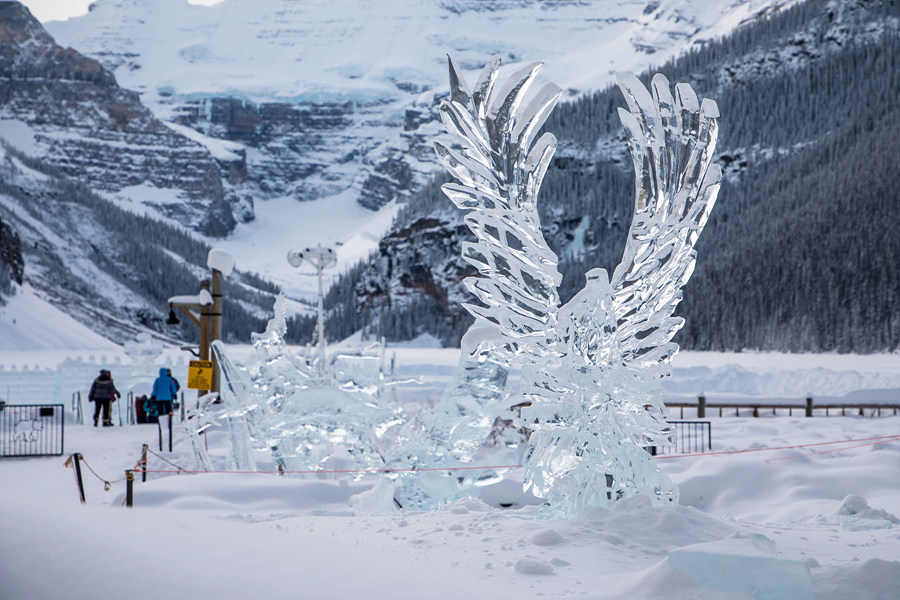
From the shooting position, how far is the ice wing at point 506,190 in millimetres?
7945

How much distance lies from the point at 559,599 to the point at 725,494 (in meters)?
6.31

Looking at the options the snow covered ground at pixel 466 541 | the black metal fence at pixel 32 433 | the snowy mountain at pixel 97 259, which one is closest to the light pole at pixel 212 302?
the black metal fence at pixel 32 433

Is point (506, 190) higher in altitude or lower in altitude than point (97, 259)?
lower

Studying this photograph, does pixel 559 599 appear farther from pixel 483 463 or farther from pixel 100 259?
pixel 100 259

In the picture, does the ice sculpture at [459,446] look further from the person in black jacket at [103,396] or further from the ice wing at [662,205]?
the person in black jacket at [103,396]

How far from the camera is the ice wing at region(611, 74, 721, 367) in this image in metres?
8.25

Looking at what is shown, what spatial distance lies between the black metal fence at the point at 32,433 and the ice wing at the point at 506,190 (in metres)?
10.4

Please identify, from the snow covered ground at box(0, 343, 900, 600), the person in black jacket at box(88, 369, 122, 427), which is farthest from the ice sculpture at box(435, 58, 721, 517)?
the person in black jacket at box(88, 369, 122, 427)

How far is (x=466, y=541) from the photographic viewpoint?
23.9 feet

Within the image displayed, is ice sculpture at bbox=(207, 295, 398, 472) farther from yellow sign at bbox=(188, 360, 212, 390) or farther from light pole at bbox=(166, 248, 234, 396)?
light pole at bbox=(166, 248, 234, 396)

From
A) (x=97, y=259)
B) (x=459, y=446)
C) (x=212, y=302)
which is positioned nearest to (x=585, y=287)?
(x=459, y=446)

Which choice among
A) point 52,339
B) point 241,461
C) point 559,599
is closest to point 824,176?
point 52,339

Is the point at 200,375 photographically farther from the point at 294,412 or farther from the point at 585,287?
the point at 585,287

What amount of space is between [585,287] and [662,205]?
113 cm
